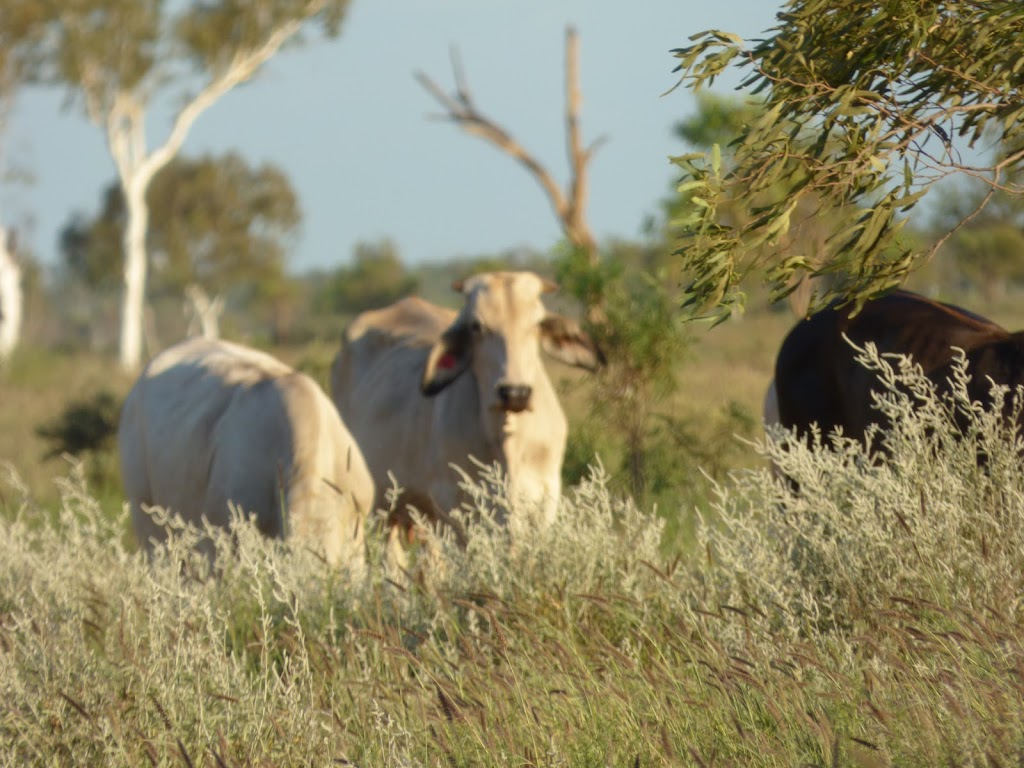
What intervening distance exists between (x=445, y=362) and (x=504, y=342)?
483 millimetres

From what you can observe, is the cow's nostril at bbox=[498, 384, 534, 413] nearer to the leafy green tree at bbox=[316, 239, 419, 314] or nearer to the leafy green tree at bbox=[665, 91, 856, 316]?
the leafy green tree at bbox=[665, 91, 856, 316]

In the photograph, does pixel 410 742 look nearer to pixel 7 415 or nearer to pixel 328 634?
pixel 328 634

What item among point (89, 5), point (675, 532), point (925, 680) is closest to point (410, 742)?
point (925, 680)

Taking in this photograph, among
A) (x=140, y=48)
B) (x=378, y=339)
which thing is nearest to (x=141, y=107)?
(x=140, y=48)

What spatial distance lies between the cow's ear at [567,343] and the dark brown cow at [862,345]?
2.03 m

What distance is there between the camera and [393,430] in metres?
8.90

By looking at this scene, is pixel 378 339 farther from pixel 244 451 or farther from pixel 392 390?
pixel 244 451

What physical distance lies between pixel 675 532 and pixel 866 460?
9.40 ft

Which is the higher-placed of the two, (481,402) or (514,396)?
(514,396)

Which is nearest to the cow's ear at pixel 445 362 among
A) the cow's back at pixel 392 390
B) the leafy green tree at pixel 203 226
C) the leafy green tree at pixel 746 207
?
the cow's back at pixel 392 390

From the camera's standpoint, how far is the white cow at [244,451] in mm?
6316

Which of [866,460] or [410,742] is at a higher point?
[866,460]

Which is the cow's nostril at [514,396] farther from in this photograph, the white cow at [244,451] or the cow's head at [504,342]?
the white cow at [244,451]

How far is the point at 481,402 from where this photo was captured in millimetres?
8109
